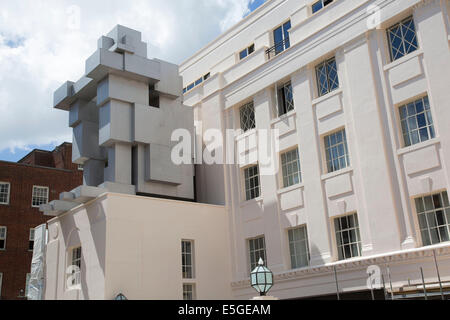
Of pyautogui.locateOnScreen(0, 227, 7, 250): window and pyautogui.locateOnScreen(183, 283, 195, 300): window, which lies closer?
pyautogui.locateOnScreen(183, 283, 195, 300): window

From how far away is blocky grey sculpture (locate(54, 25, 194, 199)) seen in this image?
78.8 feet

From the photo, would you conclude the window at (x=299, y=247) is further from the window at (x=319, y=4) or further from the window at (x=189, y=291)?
the window at (x=319, y=4)

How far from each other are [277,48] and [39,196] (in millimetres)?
25481

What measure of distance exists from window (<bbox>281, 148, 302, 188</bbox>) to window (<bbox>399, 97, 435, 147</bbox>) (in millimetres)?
5266

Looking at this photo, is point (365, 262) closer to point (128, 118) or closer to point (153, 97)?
point (128, 118)

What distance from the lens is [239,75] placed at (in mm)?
25922

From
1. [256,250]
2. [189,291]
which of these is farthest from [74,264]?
[256,250]

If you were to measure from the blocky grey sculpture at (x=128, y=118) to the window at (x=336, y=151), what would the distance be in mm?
8005

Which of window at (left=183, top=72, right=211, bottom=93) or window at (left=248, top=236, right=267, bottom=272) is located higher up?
window at (left=183, top=72, right=211, bottom=93)

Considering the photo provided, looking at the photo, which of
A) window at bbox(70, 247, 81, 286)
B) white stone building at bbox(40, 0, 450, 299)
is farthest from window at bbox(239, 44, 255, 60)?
window at bbox(70, 247, 81, 286)

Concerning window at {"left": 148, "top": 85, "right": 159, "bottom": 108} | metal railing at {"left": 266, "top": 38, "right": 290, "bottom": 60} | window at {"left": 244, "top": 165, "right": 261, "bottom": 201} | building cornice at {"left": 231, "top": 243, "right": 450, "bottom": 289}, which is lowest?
building cornice at {"left": 231, "top": 243, "right": 450, "bottom": 289}

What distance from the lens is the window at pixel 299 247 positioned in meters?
21.0

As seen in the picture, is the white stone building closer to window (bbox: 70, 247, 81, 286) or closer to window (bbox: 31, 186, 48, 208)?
window (bbox: 70, 247, 81, 286)

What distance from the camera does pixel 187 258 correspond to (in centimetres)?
2295
